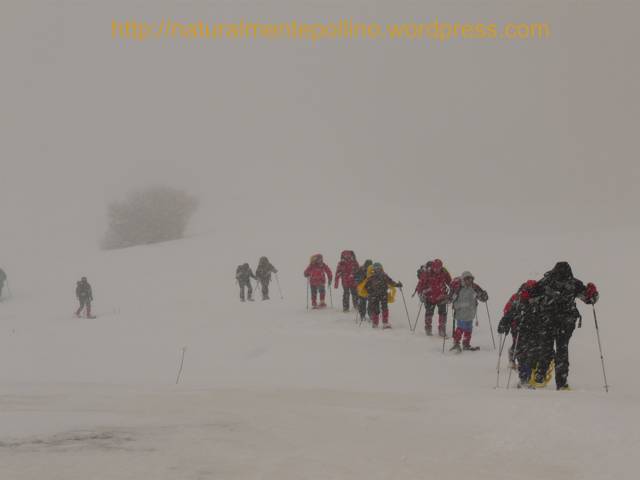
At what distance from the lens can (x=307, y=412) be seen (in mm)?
5453

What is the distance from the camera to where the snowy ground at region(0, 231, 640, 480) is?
3.66m

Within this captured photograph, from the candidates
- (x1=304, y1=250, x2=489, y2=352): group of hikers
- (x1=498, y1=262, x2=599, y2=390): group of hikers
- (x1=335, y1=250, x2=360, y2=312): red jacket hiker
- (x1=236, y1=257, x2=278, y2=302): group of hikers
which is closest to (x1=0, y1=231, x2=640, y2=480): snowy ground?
(x1=304, y1=250, x2=489, y2=352): group of hikers

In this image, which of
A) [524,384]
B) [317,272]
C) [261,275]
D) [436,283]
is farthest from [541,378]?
[261,275]

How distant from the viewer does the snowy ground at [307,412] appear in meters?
3.66

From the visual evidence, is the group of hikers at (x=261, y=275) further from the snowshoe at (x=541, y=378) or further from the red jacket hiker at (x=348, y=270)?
the snowshoe at (x=541, y=378)

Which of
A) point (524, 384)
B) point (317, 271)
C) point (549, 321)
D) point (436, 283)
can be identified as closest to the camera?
point (549, 321)

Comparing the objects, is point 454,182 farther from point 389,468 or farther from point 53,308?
point 389,468

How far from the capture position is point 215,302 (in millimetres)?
24797

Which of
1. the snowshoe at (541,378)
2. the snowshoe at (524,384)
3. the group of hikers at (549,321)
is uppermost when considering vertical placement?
the group of hikers at (549,321)

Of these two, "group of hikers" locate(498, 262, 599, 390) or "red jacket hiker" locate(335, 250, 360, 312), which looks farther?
"red jacket hiker" locate(335, 250, 360, 312)

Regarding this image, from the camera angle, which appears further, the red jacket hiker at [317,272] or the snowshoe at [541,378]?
the red jacket hiker at [317,272]

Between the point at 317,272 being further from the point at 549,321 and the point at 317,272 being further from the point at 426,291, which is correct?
the point at 549,321

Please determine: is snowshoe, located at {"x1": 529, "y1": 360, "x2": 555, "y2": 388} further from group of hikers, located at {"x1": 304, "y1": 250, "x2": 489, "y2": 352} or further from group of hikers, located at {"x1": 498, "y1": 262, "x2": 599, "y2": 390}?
group of hikers, located at {"x1": 304, "y1": 250, "x2": 489, "y2": 352}

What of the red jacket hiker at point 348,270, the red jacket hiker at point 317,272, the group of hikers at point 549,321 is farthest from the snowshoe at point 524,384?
the red jacket hiker at point 317,272
